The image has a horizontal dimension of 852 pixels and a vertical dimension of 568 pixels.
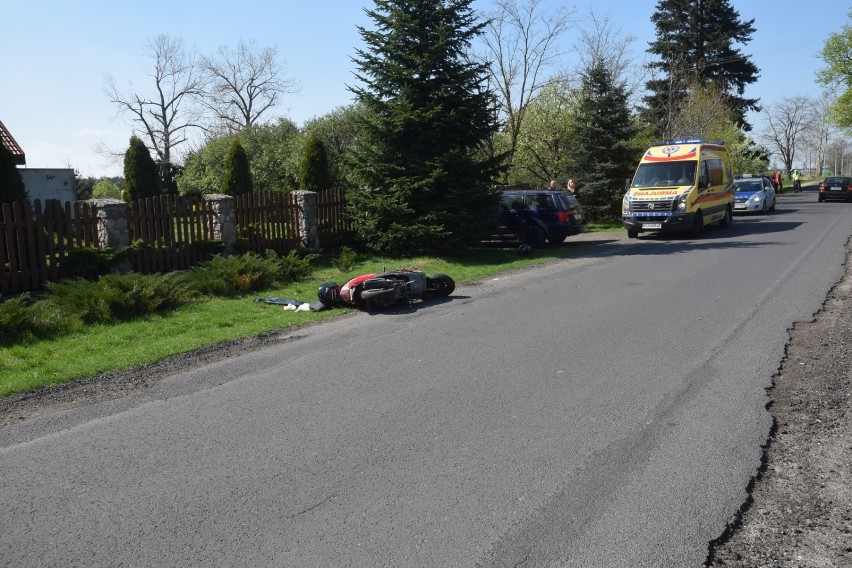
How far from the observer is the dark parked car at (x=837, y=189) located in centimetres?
4309

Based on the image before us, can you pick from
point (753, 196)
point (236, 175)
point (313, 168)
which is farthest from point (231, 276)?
point (753, 196)

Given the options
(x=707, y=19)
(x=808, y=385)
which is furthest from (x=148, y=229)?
(x=707, y=19)

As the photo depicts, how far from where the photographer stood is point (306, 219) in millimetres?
16750

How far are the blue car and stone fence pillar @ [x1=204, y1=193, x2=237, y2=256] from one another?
26682mm

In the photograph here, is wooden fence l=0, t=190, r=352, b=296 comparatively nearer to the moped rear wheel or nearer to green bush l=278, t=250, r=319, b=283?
green bush l=278, t=250, r=319, b=283

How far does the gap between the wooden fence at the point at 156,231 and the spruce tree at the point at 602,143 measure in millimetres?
13313

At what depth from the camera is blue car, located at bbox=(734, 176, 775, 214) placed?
33625 mm

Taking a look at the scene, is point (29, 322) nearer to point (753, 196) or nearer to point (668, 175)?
Result: point (668, 175)

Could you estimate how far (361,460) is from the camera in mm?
4883

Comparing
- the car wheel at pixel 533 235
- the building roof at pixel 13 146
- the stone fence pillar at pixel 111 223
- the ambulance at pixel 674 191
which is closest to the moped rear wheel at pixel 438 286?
the stone fence pillar at pixel 111 223

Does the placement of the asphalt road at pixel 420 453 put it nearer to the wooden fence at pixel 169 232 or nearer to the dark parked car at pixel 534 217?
the wooden fence at pixel 169 232

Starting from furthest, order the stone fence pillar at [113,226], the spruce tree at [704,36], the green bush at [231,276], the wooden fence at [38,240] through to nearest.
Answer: the spruce tree at [704,36]
the stone fence pillar at [113,226]
the green bush at [231,276]
the wooden fence at [38,240]

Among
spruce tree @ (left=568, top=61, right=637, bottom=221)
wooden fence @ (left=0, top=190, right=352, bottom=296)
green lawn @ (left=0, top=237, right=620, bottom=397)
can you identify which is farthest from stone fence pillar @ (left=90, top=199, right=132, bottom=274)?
spruce tree @ (left=568, top=61, right=637, bottom=221)

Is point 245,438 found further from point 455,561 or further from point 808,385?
point 808,385
